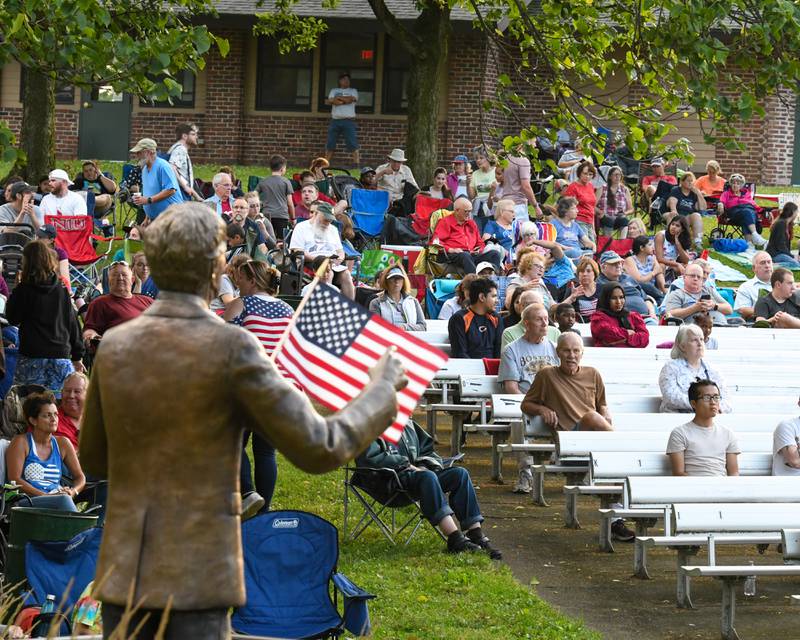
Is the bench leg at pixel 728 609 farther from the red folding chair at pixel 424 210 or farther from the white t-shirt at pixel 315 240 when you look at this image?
the red folding chair at pixel 424 210

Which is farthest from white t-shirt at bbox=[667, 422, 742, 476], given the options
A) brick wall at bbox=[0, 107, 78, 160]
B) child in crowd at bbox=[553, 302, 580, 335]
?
brick wall at bbox=[0, 107, 78, 160]

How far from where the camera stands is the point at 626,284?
672 inches

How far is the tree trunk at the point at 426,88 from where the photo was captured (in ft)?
79.0

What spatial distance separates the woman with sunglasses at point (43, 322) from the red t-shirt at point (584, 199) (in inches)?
472

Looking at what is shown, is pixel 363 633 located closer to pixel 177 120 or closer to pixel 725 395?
pixel 725 395

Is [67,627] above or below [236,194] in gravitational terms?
below

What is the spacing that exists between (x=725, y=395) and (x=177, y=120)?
21972mm

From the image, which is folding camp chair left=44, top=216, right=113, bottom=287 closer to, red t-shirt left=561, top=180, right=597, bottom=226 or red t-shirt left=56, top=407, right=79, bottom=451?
red t-shirt left=56, top=407, right=79, bottom=451

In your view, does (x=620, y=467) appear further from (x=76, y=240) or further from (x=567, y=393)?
(x=76, y=240)

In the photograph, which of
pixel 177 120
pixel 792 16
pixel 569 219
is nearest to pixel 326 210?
pixel 569 219

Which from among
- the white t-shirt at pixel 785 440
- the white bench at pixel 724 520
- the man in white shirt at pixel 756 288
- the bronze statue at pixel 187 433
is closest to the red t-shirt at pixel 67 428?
the white bench at pixel 724 520

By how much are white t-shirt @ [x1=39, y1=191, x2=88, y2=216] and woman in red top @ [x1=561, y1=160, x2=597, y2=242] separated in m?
7.44

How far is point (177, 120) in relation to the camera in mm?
32594

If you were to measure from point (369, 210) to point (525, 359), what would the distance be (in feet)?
31.7
